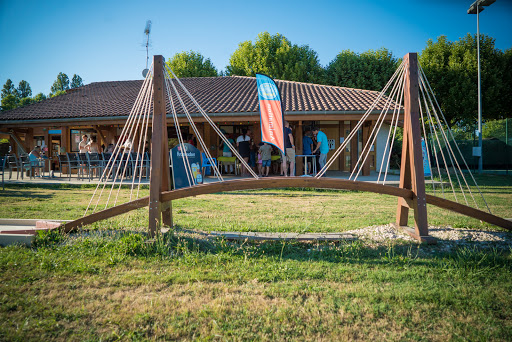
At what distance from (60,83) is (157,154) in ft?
239

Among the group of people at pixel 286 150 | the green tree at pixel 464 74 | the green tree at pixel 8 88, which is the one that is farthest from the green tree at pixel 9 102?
the green tree at pixel 464 74

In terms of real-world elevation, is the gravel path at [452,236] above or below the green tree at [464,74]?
below

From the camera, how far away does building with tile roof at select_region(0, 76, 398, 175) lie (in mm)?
12586

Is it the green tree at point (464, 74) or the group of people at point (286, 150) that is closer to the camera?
the group of people at point (286, 150)

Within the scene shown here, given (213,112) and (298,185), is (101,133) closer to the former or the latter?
(213,112)

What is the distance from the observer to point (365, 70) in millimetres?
22984

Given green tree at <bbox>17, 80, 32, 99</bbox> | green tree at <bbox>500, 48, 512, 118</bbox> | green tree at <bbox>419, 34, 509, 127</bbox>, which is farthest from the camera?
green tree at <bbox>17, 80, 32, 99</bbox>

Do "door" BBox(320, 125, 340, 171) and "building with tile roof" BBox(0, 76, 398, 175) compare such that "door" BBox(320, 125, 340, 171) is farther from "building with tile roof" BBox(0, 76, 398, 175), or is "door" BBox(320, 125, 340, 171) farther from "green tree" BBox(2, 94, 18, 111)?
"green tree" BBox(2, 94, 18, 111)

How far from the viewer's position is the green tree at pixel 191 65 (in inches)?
1236

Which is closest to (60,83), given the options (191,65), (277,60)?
(191,65)

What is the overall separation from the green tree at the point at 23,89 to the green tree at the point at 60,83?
643cm

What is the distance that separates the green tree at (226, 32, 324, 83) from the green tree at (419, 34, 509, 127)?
7.83 meters

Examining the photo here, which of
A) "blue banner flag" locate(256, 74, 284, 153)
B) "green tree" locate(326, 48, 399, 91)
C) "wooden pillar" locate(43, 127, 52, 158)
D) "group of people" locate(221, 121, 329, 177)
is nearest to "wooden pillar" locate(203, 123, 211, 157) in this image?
"group of people" locate(221, 121, 329, 177)

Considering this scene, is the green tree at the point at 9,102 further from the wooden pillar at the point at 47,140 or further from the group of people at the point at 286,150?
the group of people at the point at 286,150
